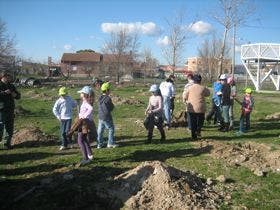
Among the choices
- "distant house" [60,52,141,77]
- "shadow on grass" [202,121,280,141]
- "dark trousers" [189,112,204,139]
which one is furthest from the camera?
"distant house" [60,52,141,77]

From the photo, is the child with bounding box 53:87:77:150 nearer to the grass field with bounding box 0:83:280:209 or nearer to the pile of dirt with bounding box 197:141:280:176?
the grass field with bounding box 0:83:280:209

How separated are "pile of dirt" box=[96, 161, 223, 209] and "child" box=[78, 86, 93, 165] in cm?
196

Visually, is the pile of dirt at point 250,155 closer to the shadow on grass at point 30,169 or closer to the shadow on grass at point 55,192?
the shadow on grass at point 55,192

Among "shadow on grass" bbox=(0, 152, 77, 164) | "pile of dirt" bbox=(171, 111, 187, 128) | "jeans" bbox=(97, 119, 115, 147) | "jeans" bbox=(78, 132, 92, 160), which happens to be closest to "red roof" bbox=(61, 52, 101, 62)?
"pile of dirt" bbox=(171, 111, 187, 128)

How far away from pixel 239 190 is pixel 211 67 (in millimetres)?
47641

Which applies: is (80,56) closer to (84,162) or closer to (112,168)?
(84,162)

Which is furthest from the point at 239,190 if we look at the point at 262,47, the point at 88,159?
the point at 262,47

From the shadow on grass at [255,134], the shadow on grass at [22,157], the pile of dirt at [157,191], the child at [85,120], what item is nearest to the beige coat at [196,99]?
the shadow on grass at [255,134]

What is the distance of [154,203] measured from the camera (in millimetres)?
5902

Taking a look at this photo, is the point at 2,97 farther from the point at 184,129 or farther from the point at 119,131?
the point at 184,129

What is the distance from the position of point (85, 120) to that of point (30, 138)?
10.9 feet

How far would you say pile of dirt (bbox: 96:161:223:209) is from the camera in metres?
5.85

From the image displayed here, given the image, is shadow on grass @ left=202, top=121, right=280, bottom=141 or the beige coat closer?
the beige coat

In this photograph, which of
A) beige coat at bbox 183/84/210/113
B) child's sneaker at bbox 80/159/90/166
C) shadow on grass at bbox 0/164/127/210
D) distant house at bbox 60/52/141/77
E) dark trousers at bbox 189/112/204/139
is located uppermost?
distant house at bbox 60/52/141/77
